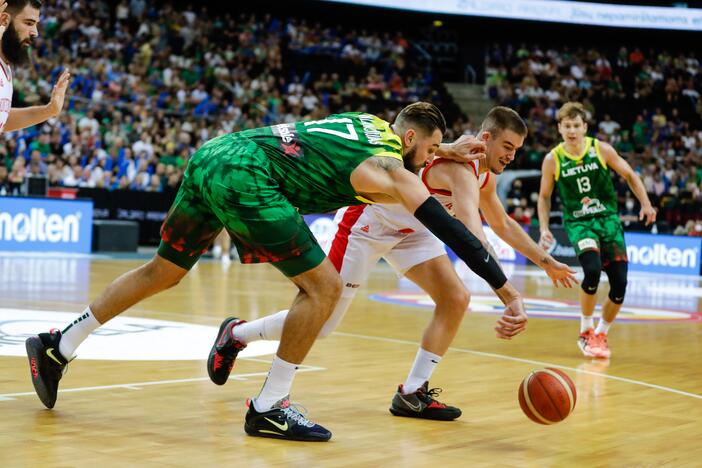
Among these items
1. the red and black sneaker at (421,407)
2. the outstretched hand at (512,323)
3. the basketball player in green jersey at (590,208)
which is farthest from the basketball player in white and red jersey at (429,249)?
the basketball player in green jersey at (590,208)

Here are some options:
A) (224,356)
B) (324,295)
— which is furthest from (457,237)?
(224,356)

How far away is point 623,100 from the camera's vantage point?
32469mm

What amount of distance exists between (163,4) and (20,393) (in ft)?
79.7

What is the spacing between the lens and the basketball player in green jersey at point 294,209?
4.76 metres

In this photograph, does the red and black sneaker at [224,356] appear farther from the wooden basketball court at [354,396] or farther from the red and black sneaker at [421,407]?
the red and black sneaker at [421,407]

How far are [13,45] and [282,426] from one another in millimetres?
2519

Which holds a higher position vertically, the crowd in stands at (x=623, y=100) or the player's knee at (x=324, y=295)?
the crowd in stands at (x=623, y=100)

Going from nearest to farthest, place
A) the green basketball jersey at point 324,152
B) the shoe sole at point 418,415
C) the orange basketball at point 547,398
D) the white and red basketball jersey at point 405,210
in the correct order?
the green basketball jersey at point 324,152 → the orange basketball at point 547,398 → the shoe sole at point 418,415 → the white and red basketball jersey at point 405,210

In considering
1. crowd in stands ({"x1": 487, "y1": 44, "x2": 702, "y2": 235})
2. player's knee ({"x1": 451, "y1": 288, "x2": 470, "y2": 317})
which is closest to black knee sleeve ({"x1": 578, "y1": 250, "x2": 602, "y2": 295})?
player's knee ({"x1": 451, "y1": 288, "x2": 470, "y2": 317})

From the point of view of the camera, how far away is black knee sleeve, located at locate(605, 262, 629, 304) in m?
8.94

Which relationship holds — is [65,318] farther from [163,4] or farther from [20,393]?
[163,4]

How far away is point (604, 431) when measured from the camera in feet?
17.3

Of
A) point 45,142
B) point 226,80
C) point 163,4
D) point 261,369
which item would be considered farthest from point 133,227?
point 261,369

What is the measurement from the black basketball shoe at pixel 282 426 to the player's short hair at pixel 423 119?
157 centimetres
